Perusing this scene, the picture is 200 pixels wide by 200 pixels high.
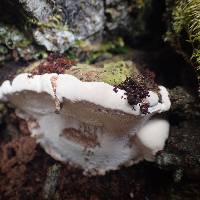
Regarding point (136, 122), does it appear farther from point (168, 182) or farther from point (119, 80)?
point (168, 182)

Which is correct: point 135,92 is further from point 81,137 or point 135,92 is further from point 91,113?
point 81,137

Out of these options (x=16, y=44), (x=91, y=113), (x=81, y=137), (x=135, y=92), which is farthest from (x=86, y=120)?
(x=16, y=44)

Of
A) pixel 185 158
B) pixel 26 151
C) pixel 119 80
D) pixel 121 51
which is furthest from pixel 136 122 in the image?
pixel 26 151

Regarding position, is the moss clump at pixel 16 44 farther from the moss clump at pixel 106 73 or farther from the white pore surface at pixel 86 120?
the moss clump at pixel 106 73

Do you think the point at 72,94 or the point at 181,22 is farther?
the point at 181,22

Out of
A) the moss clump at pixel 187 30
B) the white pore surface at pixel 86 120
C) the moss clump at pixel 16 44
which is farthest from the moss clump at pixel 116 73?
the moss clump at pixel 16 44

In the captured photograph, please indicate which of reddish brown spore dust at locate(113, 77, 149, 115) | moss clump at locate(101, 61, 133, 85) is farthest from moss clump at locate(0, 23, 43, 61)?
reddish brown spore dust at locate(113, 77, 149, 115)
